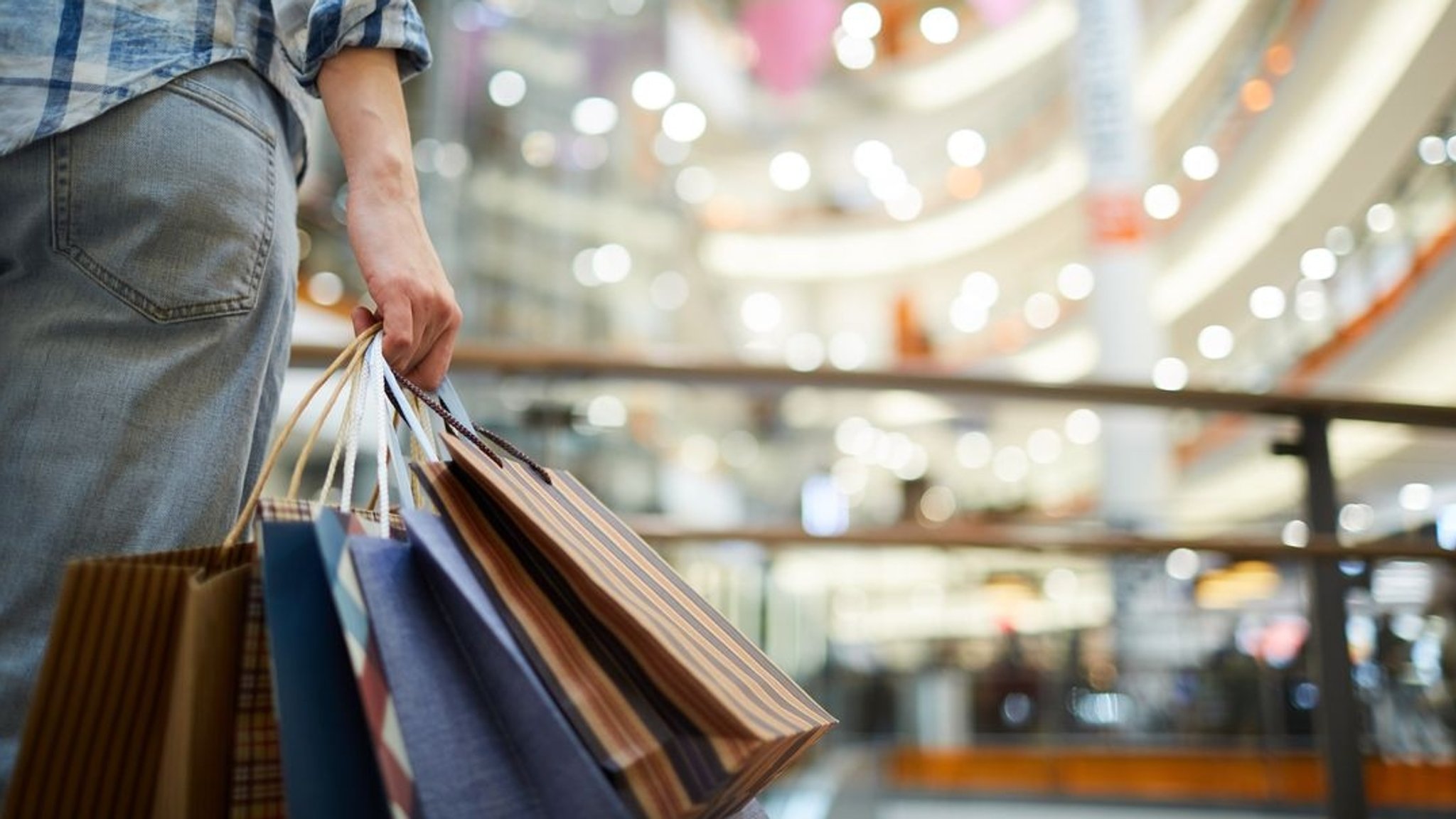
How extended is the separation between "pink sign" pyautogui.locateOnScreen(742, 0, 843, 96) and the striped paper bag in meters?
14.9

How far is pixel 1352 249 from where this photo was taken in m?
9.00

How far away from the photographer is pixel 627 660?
0.60 metres

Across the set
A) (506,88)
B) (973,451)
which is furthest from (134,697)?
(973,451)

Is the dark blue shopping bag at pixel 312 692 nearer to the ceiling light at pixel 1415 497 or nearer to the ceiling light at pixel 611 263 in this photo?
the ceiling light at pixel 1415 497

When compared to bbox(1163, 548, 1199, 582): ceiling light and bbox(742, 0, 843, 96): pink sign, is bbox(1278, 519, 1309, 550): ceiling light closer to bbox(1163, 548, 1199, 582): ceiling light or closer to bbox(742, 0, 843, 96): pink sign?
bbox(1163, 548, 1199, 582): ceiling light

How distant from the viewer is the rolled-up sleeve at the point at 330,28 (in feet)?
2.80

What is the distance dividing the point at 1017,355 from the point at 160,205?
21478 millimetres

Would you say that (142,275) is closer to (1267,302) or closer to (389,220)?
(389,220)

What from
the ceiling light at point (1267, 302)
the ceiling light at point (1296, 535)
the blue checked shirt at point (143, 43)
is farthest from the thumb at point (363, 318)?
Result: the ceiling light at point (1267, 302)

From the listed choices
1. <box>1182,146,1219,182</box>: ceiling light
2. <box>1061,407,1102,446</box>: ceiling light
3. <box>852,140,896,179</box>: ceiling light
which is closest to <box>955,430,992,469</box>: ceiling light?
<box>1061,407,1102,446</box>: ceiling light

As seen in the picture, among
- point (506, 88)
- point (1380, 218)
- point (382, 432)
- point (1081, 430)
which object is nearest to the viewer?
point (382, 432)

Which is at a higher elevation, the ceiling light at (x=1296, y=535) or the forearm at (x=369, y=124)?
the forearm at (x=369, y=124)

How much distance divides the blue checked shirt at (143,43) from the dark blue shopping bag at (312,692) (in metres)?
0.37

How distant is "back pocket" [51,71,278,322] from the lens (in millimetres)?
763
